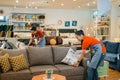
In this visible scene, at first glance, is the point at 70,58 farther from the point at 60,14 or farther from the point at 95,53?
the point at 60,14

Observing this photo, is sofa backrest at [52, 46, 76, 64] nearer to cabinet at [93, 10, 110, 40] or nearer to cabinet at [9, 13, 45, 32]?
cabinet at [93, 10, 110, 40]

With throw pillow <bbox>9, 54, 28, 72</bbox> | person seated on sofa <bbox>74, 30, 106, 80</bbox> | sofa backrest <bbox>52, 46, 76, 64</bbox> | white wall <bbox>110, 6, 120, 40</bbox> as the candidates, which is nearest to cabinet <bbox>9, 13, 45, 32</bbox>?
white wall <bbox>110, 6, 120, 40</bbox>

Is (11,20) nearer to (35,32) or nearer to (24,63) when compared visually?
(35,32)

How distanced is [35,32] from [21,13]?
20.7 feet

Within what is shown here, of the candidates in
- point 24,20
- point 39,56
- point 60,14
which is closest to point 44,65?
point 39,56

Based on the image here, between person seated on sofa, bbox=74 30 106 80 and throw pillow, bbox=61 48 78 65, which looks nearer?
person seated on sofa, bbox=74 30 106 80

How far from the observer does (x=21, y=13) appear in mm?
11492

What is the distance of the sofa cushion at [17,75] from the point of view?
3.27 metres

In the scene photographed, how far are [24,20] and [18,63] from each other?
27.4 ft

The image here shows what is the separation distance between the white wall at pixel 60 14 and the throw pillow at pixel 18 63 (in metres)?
8.51

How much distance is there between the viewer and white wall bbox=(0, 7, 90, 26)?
11533mm

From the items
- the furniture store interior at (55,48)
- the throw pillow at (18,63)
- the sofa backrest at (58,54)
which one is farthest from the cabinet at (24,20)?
the throw pillow at (18,63)

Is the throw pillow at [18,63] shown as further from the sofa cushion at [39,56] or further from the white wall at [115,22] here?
the white wall at [115,22]

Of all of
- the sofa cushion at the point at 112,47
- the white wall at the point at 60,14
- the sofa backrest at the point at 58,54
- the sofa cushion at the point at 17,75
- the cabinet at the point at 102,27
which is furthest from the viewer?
the white wall at the point at 60,14
